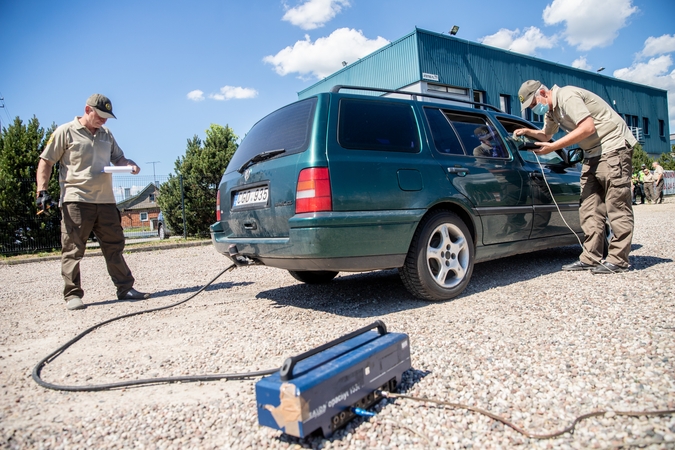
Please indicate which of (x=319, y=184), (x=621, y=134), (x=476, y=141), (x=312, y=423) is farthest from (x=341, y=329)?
(x=621, y=134)

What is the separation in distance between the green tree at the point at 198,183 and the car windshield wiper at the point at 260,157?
896 centimetres

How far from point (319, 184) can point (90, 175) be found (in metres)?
2.60

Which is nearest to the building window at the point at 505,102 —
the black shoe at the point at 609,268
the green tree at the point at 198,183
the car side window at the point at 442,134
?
the green tree at the point at 198,183

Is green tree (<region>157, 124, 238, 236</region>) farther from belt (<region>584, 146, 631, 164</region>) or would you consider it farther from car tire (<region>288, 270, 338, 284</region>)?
belt (<region>584, 146, 631, 164</region>)

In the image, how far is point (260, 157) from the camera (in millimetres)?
3371

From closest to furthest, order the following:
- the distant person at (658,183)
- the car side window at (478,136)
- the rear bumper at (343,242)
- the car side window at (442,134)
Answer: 1. the rear bumper at (343,242)
2. the car side window at (442,134)
3. the car side window at (478,136)
4. the distant person at (658,183)

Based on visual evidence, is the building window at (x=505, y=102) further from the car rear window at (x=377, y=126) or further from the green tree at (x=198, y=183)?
the car rear window at (x=377, y=126)

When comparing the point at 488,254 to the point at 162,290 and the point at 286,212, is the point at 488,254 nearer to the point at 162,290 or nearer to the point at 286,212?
the point at 286,212

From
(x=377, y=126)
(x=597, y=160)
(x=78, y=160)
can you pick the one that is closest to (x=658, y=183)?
(x=597, y=160)

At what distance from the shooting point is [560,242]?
454 centimetres

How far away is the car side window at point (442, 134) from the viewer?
3.61 m

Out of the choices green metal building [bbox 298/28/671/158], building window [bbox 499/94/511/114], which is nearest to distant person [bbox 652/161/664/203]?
green metal building [bbox 298/28/671/158]

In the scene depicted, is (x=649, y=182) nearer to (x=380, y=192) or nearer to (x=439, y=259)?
(x=439, y=259)

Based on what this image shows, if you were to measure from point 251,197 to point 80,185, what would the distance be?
6.24ft
